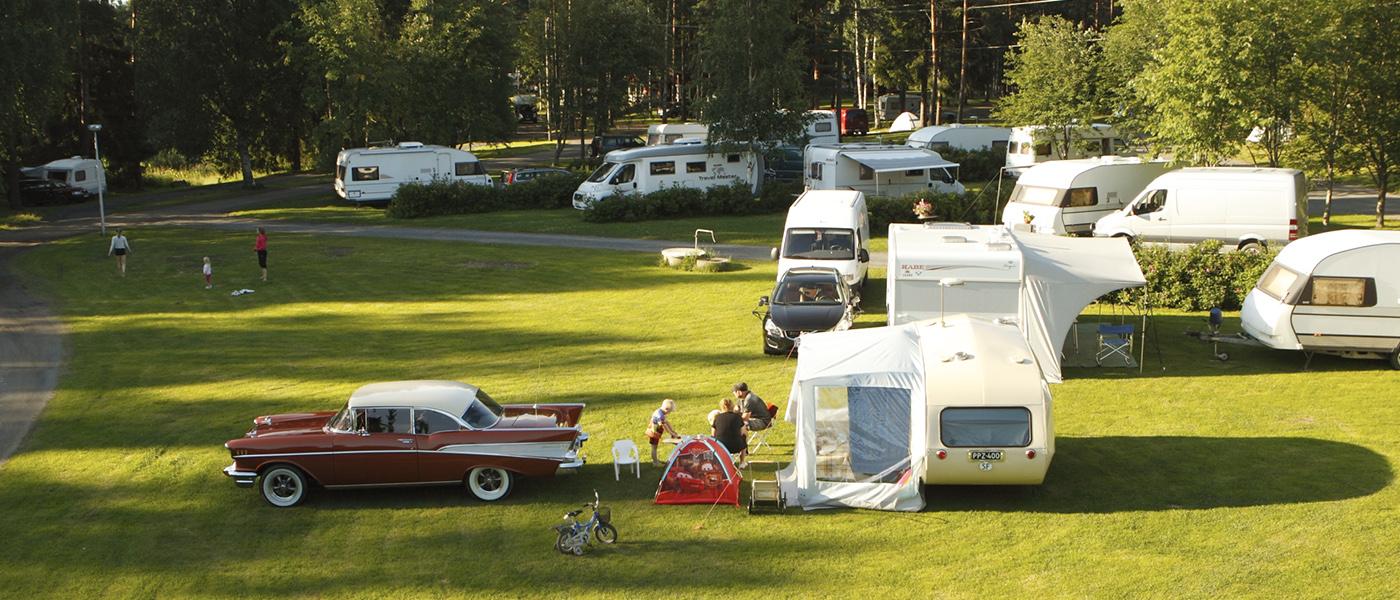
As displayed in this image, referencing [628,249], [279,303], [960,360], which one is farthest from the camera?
[628,249]

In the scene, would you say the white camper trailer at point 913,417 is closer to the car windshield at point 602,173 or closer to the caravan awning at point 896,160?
the caravan awning at point 896,160

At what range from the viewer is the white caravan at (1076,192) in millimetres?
30844

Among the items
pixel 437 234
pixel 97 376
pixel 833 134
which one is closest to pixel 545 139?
pixel 833 134

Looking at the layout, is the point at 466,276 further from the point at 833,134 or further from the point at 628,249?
the point at 833,134

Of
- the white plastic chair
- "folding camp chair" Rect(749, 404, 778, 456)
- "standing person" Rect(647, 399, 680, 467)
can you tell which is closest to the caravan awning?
"folding camp chair" Rect(749, 404, 778, 456)

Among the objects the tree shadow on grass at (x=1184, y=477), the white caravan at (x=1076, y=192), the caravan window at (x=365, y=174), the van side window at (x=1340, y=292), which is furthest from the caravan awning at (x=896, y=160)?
the tree shadow on grass at (x=1184, y=477)

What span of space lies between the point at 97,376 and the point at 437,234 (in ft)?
54.8

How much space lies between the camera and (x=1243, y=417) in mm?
15570

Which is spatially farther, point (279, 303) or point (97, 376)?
point (279, 303)

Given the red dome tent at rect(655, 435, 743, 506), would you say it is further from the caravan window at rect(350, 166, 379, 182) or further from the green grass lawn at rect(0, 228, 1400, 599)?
the caravan window at rect(350, 166, 379, 182)

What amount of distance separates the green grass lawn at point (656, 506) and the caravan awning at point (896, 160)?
14.5m

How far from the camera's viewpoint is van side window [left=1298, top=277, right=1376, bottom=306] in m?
17.5

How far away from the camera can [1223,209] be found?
87.8 feet

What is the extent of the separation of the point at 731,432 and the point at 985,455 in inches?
120
